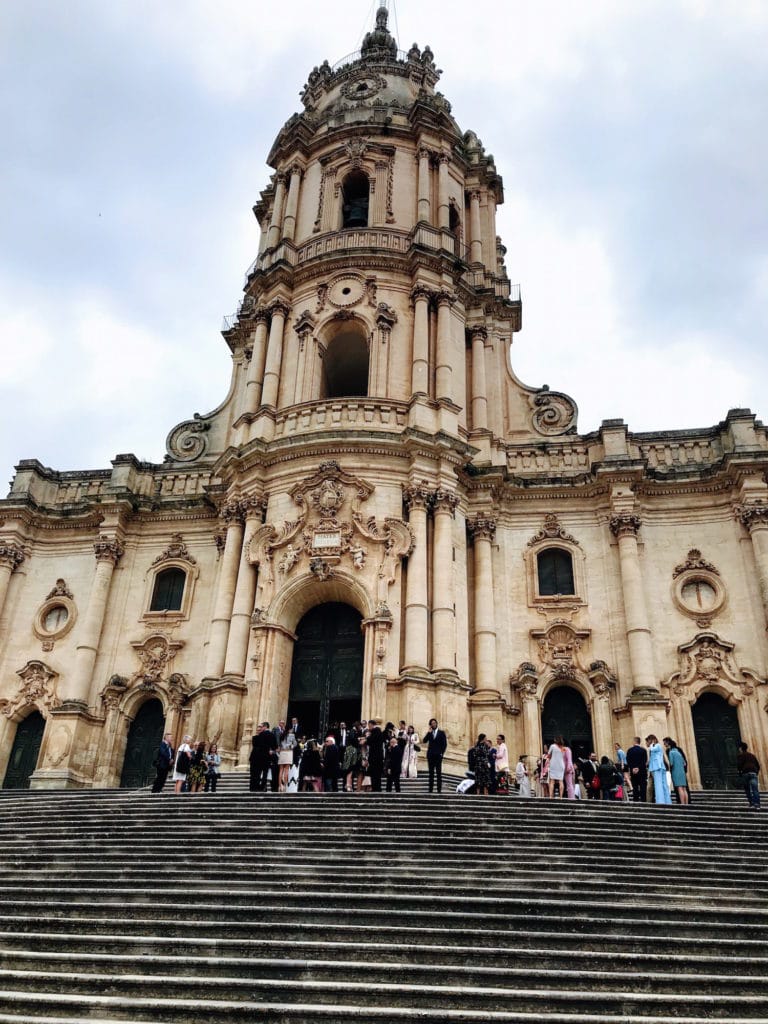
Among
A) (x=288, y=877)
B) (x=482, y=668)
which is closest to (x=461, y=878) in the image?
(x=288, y=877)

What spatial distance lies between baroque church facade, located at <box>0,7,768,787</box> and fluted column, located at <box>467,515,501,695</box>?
7 cm

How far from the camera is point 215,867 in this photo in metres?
11.9

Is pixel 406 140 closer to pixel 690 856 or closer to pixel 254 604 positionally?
pixel 254 604

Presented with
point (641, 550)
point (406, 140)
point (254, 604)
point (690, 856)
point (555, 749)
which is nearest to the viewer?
point (690, 856)

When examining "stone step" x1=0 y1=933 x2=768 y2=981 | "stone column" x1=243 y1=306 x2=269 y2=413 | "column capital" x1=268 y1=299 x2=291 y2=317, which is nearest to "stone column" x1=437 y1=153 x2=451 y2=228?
"column capital" x1=268 y1=299 x2=291 y2=317

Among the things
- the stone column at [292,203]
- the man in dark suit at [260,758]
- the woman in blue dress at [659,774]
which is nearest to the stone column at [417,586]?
the man in dark suit at [260,758]

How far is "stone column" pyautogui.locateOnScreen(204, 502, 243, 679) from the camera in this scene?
24.8 meters

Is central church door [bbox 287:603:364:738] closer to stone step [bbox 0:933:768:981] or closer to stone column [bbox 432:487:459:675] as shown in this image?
stone column [bbox 432:487:459:675]

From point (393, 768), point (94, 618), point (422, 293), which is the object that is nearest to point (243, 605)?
point (94, 618)

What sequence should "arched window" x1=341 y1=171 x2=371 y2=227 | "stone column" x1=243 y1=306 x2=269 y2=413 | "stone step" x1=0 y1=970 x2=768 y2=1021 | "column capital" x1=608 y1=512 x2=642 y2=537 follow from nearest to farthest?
"stone step" x1=0 y1=970 x2=768 y2=1021 → "column capital" x1=608 y1=512 x2=642 y2=537 → "stone column" x1=243 y1=306 x2=269 y2=413 → "arched window" x1=341 y1=171 x2=371 y2=227

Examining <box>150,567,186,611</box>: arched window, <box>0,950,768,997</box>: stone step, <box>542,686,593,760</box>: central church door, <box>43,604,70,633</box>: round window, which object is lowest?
<box>0,950,768,997</box>: stone step

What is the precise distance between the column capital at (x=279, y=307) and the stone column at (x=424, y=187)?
5.95 metres

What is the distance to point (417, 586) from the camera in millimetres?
23812

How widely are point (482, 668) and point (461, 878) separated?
44.9ft
